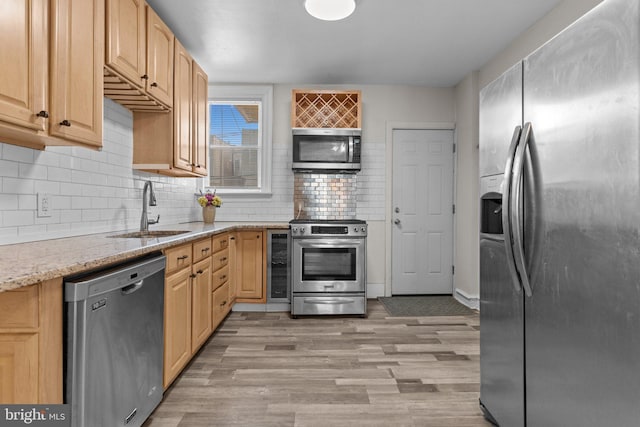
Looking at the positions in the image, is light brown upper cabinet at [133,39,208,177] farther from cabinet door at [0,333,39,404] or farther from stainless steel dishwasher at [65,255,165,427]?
cabinet door at [0,333,39,404]

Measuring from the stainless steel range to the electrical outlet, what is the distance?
2.16 metres

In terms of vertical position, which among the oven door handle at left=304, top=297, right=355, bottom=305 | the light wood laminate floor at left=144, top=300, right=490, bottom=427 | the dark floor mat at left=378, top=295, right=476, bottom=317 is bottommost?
the light wood laminate floor at left=144, top=300, right=490, bottom=427

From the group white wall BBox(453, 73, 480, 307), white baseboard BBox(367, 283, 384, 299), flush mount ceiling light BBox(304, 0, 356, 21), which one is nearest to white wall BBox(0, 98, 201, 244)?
flush mount ceiling light BBox(304, 0, 356, 21)

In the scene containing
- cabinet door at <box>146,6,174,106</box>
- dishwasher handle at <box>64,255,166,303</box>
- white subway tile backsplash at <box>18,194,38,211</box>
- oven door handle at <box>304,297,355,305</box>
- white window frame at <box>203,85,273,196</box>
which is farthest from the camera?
white window frame at <box>203,85,273,196</box>

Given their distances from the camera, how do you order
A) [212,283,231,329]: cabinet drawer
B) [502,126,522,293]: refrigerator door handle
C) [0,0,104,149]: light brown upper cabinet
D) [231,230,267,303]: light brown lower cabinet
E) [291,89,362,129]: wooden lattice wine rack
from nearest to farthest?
[0,0,104,149]: light brown upper cabinet, [502,126,522,293]: refrigerator door handle, [212,283,231,329]: cabinet drawer, [231,230,267,303]: light brown lower cabinet, [291,89,362,129]: wooden lattice wine rack

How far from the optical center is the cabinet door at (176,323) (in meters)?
2.05

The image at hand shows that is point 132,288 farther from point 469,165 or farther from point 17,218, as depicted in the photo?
point 469,165

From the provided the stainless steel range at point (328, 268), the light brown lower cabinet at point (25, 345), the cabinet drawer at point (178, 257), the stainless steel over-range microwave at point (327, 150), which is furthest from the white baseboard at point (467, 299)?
the light brown lower cabinet at point (25, 345)

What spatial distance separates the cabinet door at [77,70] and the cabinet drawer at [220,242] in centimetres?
136

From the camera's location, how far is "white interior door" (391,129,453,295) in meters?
4.69

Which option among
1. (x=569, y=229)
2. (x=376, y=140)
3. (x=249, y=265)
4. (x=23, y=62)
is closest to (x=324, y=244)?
(x=249, y=265)

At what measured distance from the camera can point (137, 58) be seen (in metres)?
2.26

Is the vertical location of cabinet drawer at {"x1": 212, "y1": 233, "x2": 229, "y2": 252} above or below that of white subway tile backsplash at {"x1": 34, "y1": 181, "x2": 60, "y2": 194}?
below

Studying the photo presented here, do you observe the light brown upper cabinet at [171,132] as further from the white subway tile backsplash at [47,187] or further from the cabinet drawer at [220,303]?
the cabinet drawer at [220,303]
